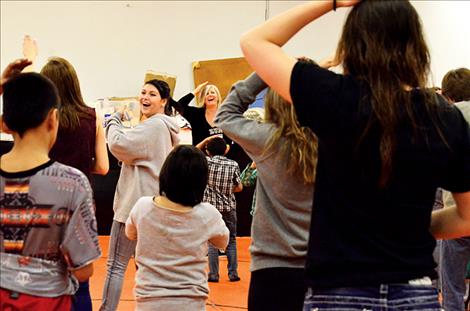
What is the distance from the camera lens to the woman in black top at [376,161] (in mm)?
1584

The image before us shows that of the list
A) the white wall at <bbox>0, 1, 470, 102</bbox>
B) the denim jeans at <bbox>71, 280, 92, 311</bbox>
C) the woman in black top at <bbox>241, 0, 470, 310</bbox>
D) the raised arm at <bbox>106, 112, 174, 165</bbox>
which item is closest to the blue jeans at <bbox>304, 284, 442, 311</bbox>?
the woman in black top at <bbox>241, 0, 470, 310</bbox>

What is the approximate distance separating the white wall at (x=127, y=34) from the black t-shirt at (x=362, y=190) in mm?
7739

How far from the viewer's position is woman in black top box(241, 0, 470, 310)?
1584 mm

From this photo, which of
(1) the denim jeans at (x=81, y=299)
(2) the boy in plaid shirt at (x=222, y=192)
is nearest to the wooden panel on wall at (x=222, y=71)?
(2) the boy in plaid shirt at (x=222, y=192)

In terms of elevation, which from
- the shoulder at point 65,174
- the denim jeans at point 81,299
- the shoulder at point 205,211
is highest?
the shoulder at point 65,174

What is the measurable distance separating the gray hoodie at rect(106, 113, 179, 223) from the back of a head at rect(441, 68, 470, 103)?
170 centimetres

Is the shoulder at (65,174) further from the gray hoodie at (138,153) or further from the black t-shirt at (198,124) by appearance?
the black t-shirt at (198,124)

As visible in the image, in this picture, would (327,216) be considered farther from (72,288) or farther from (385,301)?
(72,288)

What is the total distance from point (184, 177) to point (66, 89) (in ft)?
2.76

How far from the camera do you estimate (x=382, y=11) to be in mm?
1644

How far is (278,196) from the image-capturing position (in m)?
2.41

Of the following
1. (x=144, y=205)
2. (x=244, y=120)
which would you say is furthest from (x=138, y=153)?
(x=244, y=120)

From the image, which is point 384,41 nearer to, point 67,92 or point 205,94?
point 67,92

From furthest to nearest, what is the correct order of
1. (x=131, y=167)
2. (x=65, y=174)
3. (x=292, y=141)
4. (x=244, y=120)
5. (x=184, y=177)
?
(x=131, y=167)
(x=184, y=177)
(x=244, y=120)
(x=292, y=141)
(x=65, y=174)
